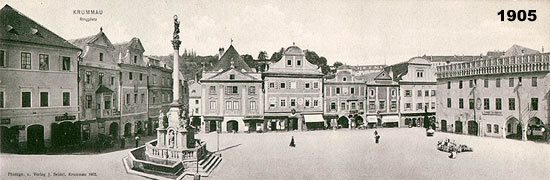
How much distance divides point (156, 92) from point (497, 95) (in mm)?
12190

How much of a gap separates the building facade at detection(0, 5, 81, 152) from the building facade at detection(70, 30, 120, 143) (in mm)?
262

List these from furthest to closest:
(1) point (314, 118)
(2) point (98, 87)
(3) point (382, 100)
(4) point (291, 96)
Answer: (4) point (291, 96) < (1) point (314, 118) < (3) point (382, 100) < (2) point (98, 87)

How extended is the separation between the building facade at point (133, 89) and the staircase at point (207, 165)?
1.95 m

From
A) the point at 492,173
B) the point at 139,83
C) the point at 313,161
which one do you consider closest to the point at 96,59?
the point at 139,83

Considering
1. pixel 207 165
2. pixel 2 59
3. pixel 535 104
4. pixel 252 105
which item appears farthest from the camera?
pixel 252 105

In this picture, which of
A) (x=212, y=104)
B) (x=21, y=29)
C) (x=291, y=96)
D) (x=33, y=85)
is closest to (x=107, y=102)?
(x=33, y=85)

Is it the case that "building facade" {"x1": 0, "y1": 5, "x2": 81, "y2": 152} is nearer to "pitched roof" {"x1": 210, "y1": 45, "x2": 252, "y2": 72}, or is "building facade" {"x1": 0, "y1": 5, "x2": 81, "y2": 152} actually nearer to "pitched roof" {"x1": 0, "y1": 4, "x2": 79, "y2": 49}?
"pitched roof" {"x1": 0, "y1": 4, "x2": 79, "y2": 49}

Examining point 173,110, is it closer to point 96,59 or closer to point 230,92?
point 96,59

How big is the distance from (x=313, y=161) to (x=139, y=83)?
526cm

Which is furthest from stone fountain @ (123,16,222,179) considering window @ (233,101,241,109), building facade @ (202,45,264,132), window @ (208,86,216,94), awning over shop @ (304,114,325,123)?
awning over shop @ (304,114,325,123)

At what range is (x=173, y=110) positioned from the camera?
27.3ft

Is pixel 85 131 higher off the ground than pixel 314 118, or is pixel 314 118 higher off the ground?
pixel 85 131

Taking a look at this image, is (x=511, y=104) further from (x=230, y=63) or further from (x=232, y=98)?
(x=230, y=63)

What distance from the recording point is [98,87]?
7727mm
